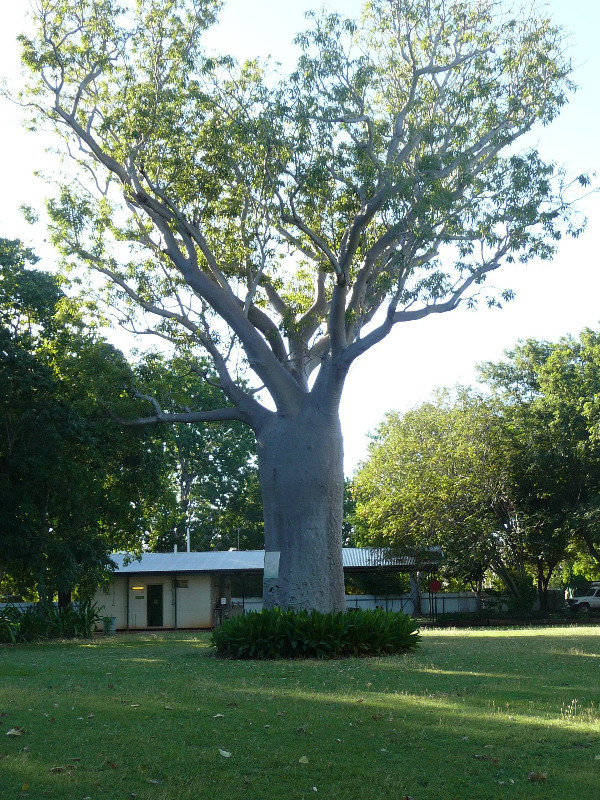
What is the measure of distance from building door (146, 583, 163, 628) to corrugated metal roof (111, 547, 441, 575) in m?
1.25

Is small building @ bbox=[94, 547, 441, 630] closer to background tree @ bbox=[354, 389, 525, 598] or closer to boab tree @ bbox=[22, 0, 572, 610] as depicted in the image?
background tree @ bbox=[354, 389, 525, 598]

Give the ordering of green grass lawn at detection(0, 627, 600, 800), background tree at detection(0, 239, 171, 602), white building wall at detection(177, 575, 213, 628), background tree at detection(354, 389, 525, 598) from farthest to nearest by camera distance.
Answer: white building wall at detection(177, 575, 213, 628), background tree at detection(354, 389, 525, 598), background tree at detection(0, 239, 171, 602), green grass lawn at detection(0, 627, 600, 800)

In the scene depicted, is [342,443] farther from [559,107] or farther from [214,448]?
[214,448]

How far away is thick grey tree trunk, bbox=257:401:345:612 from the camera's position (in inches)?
663

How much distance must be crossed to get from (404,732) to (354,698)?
2.01 metres

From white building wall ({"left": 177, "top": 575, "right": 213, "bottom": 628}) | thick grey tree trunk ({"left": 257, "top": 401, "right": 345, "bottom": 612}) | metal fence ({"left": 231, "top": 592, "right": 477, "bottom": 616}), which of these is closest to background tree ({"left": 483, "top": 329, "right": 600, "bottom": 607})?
metal fence ({"left": 231, "top": 592, "right": 477, "bottom": 616})

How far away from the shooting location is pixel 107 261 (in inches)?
804

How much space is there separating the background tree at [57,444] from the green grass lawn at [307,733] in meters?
10.3

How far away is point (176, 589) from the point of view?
3738cm

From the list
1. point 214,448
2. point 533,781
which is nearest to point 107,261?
point 533,781

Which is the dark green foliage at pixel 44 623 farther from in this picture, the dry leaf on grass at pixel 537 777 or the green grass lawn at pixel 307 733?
the dry leaf on grass at pixel 537 777

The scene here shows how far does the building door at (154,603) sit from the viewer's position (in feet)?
123

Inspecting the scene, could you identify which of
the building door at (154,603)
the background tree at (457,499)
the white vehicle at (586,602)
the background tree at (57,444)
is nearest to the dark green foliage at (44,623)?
the background tree at (57,444)

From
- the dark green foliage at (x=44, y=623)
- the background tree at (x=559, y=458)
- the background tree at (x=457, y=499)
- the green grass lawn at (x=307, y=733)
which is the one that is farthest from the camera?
the background tree at (x=457, y=499)
